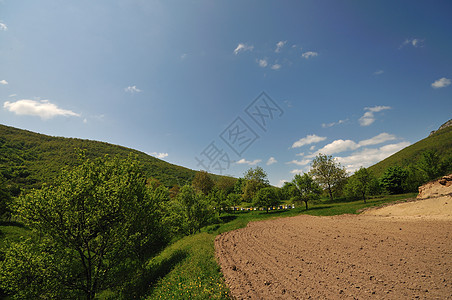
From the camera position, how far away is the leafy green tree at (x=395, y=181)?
54.6 m

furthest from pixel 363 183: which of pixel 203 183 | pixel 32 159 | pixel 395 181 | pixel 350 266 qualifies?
pixel 32 159

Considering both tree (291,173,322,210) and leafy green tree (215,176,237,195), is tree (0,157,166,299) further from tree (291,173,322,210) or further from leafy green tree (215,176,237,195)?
leafy green tree (215,176,237,195)

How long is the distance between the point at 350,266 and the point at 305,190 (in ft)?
123

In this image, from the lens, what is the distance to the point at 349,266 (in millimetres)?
10102

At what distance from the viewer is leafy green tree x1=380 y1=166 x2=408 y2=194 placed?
54594 millimetres

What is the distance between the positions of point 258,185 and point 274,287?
184ft

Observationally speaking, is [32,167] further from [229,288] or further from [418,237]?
[418,237]

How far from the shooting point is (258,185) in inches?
2496

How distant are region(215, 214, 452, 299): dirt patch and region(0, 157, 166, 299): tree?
342 inches

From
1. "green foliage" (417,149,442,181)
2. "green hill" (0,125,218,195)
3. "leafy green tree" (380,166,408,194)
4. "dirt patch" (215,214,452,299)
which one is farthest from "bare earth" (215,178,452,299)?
"leafy green tree" (380,166,408,194)

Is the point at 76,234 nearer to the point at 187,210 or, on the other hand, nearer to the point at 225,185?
the point at 187,210

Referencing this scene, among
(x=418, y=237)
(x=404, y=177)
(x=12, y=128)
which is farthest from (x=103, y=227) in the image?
(x=12, y=128)

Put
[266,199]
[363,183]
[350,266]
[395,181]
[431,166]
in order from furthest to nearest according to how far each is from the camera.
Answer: [395,181] < [431,166] < [266,199] < [363,183] < [350,266]

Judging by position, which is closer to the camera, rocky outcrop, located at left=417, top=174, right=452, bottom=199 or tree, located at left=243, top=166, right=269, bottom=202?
rocky outcrop, located at left=417, top=174, right=452, bottom=199
